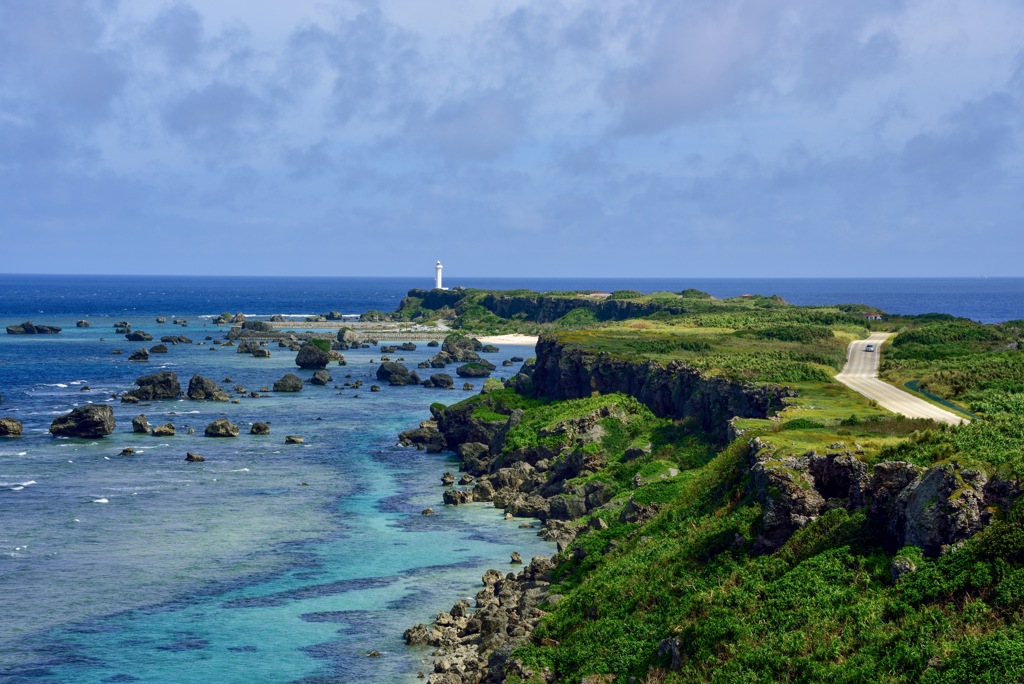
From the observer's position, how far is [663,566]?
40.0m

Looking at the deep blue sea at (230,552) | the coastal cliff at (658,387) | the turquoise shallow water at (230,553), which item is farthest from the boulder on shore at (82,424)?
the coastal cliff at (658,387)

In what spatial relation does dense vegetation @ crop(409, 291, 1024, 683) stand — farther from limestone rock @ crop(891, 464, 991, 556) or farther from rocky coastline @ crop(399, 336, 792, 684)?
rocky coastline @ crop(399, 336, 792, 684)

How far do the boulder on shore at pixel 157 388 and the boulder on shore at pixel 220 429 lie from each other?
24776 mm

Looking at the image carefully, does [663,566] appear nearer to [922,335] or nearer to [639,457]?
[639,457]

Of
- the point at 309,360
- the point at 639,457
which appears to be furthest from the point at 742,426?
the point at 309,360

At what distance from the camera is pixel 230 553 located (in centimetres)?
5597

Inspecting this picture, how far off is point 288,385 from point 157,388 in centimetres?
1610

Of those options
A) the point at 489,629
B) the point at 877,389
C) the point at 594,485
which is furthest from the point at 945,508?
the point at 877,389

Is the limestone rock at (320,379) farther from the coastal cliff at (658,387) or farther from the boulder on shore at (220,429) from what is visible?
the coastal cliff at (658,387)

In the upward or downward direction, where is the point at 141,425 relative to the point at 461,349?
downward

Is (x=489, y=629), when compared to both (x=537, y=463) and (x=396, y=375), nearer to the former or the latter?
(x=537, y=463)

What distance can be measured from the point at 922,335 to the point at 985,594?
66.4m

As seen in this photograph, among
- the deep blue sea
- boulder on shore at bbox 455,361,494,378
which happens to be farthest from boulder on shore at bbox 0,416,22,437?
boulder on shore at bbox 455,361,494,378

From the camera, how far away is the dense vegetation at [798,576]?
28.3m
